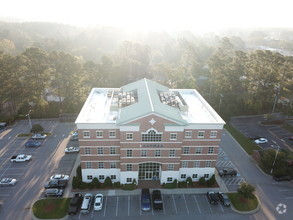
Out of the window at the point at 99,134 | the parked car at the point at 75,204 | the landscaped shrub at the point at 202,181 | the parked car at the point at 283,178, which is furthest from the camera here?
Result: the parked car at the point at 283,178

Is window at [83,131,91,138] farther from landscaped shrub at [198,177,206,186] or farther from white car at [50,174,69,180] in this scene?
landscaped shrub at [198,177,206,186]

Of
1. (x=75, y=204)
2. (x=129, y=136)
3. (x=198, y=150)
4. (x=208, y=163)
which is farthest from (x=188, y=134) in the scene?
(x=75, y=204)

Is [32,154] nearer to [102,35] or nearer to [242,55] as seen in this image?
[242,55]

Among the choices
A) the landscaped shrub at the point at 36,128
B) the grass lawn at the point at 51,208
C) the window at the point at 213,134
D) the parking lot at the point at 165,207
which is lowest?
the parking lot at the point at 165,207

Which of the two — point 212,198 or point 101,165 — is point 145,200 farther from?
point 212,198

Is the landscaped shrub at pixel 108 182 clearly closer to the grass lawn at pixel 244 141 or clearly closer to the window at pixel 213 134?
the window at pixel 213 134

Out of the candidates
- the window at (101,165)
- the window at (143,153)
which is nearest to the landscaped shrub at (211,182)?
the window at (143,153)

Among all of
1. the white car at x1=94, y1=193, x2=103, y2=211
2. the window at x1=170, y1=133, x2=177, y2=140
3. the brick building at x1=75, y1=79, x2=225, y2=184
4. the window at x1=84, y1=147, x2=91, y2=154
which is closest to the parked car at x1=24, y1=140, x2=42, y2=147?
the brick building at x1=75, y1=79, x2=225, y2=184
